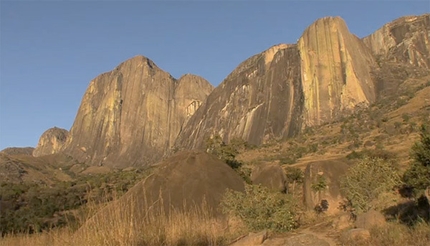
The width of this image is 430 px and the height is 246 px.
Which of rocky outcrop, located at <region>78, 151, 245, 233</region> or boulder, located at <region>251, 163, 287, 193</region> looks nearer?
rocky outcrop, located at <region>78, 151, 245, 233</region>

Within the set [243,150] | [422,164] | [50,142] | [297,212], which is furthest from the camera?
[50,142]

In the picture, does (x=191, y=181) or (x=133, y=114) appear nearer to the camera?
(x=191, y=181)

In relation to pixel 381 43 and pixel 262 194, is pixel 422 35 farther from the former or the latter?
pixel 262 194

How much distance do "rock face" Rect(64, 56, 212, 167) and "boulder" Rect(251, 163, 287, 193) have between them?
105542 millimetres

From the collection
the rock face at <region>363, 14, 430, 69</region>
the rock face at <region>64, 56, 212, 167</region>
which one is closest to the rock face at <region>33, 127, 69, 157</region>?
the rock face at <region>64, 56, 212, 167</region>

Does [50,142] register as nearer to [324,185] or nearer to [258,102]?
[258,102]

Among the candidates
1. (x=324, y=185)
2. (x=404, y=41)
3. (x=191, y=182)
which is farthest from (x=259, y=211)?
(x=404, y=41)

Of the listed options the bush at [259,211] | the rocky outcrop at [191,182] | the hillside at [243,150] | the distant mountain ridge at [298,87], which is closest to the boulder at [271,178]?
the hillside at [243,150]

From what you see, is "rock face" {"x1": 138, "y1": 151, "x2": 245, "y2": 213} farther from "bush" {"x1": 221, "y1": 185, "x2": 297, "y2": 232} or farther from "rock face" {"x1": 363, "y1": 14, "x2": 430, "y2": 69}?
"rock face" {"x1": 363, "y1": 14, "x2": 430, "y2": 69}

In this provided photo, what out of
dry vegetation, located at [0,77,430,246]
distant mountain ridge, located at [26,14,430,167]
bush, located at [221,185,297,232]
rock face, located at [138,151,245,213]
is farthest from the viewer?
distant mountain ridge, located at [26,14,430,167]

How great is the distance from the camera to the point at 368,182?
1512 cm

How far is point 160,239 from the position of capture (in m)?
6.52

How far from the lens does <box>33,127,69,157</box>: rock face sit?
164625 mm

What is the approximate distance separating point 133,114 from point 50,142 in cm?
4838
